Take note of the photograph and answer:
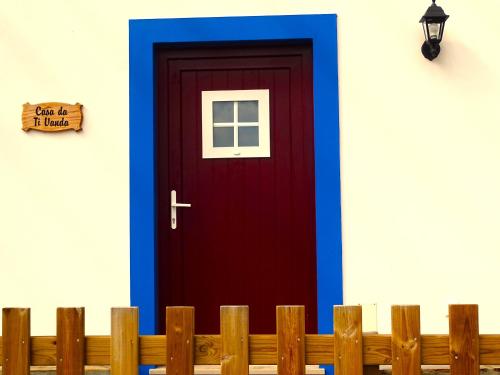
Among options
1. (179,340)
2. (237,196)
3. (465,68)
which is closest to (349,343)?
(179,340)

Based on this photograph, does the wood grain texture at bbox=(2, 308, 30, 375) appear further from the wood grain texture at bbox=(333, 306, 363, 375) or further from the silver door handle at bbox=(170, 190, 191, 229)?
the silver door handle at bbox=(170, 190, 191, 229)

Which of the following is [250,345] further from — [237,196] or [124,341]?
[237,196]

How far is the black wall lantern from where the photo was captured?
5.93m

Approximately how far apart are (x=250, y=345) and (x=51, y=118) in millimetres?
2850

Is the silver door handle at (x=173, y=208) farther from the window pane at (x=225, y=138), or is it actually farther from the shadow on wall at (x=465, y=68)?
the shadow on wall at (x=465, y=68)

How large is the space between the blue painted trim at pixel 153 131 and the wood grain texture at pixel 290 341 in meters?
2.13

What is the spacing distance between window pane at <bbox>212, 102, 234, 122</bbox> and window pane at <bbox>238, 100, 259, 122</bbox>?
0.06 metres

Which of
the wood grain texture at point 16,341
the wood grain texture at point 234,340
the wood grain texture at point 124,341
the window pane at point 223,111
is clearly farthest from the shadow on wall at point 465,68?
the wood grain texture at point 16,341

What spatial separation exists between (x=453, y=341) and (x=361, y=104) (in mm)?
2547

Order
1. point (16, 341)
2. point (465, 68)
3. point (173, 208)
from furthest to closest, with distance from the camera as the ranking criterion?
point (173, 208)
point (465, 68)
point (16, 341)

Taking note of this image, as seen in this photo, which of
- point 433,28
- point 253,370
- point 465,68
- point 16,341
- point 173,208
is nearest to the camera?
point 16,341

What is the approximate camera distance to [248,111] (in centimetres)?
634

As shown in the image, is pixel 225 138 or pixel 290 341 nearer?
pixel 290 341

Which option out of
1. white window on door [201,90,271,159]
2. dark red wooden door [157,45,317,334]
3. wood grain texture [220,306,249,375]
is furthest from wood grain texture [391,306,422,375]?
white window on door [201,90,271,159]
